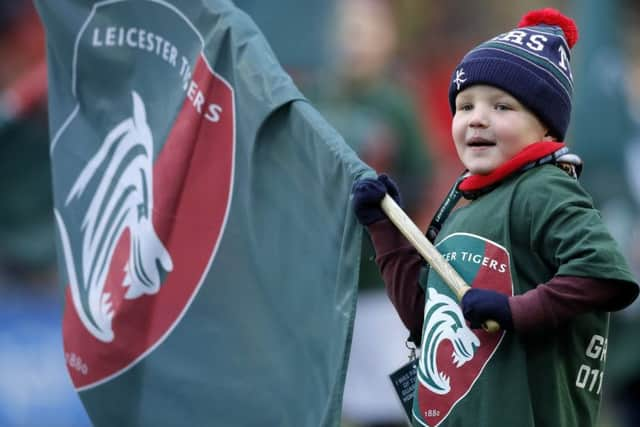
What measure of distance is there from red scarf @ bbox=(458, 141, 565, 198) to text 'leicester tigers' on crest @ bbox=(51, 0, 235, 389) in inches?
31.3

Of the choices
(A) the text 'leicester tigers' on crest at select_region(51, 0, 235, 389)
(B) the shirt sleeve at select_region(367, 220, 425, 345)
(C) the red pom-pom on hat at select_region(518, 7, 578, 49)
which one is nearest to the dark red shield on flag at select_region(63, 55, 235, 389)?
(A) the text 'leicester tigers' on crest at select_region(51, 0, 235, 389)

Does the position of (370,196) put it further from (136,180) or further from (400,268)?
(136,180)

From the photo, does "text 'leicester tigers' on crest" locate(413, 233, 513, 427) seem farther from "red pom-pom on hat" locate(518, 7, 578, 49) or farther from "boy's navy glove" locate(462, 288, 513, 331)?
"red pom-pom on hat" locate(518, 7, 578, 49)

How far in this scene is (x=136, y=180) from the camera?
14.9ft

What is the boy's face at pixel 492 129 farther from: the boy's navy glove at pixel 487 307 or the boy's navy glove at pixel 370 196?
the boy's navy glove at pixel 487 307

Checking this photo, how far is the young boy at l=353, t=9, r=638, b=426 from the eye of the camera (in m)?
3.51

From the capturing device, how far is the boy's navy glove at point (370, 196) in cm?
374

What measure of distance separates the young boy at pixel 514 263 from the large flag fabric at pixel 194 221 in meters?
0.22

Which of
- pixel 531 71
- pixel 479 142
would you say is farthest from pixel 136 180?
pixel 531 71

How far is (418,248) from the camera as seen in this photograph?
366 cm

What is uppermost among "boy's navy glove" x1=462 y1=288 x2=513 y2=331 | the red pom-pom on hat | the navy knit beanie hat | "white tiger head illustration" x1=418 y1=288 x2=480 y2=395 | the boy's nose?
the red pom-pom on hat

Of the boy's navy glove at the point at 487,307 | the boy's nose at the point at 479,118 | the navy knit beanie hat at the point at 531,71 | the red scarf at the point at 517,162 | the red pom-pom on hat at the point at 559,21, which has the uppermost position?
the red pom-pom on hat at the point at 559,21

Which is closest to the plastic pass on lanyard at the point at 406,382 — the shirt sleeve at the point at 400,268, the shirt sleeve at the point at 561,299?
the shirt sleeve at the point at 400,268

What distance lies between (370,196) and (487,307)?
0.42 metres
